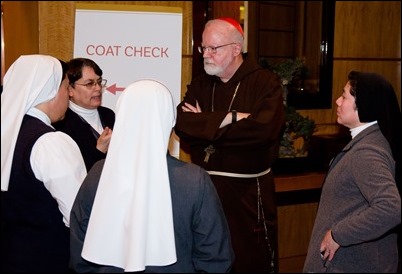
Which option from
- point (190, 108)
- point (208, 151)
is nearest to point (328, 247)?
point (208, 151)

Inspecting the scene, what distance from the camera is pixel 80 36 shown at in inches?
134

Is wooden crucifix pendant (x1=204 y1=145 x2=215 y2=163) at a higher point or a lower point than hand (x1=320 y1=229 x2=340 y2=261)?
higher

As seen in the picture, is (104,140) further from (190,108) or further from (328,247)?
(328,247)

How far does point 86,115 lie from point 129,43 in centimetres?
74

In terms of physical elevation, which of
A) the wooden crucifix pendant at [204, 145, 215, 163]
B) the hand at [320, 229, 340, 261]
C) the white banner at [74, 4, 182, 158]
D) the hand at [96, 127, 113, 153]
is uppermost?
the white banner at [74, 4, 182, 158]

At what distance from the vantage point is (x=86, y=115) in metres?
2.92

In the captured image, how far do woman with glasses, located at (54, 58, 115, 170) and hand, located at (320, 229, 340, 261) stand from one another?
1171mm

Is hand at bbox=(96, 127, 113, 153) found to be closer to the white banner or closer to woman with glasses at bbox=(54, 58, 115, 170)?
woman with glasses at bbox=(54, 58, 115, 170)

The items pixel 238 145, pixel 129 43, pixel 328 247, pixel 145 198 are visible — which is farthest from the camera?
pixel 129 43

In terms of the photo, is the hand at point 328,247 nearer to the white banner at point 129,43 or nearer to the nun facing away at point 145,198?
the nun facing away at point 145,198

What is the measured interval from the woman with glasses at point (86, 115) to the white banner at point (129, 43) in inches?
18.1

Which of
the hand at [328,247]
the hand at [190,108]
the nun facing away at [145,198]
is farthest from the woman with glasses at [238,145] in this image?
the nun facing away at [145,198]

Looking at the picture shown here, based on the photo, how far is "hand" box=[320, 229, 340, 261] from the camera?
2146mm

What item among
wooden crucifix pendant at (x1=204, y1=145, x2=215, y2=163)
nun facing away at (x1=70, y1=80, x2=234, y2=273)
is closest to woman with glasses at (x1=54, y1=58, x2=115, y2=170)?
wooden crucifix pendant at (x1=204, y1=145, x2=215, y2=163)
